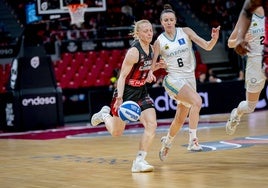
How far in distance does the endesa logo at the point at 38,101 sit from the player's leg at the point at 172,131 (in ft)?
30.9

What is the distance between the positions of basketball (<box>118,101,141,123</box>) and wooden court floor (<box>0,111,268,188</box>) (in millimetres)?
655

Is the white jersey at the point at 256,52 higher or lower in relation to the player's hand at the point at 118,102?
higher

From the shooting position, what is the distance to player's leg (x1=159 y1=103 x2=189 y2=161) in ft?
27.8

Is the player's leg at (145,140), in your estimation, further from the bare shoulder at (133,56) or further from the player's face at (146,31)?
the player's face at (146,31)

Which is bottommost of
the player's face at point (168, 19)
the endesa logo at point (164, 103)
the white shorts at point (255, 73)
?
the endesa logo at point (164, 103)

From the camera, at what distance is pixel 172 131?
8742 mm

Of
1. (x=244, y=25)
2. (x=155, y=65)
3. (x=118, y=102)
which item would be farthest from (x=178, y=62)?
(x=244, y=25)

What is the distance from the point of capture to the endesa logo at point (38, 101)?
17766 mm

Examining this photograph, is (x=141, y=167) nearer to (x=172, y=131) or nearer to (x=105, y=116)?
(x=172, y=131)

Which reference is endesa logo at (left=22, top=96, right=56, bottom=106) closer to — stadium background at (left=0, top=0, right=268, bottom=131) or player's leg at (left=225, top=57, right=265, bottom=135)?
stadium background at (left=0, top=0, right=268, bottom=131)

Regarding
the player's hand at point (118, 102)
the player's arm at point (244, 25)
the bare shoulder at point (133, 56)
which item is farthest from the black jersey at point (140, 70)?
the player's arm at point (244, 25)

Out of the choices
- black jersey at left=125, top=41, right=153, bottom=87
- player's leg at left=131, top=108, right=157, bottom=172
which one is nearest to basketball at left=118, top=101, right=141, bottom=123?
player's leg at left=131, top=108, right=157, bottom=172

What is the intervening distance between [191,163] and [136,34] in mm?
1773

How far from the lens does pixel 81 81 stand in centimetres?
2328
